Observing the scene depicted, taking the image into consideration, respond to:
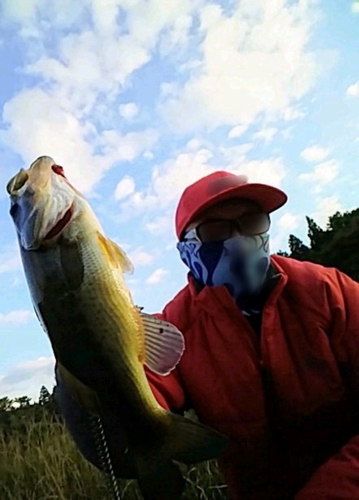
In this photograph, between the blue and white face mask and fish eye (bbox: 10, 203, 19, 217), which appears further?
the blue and white face mask

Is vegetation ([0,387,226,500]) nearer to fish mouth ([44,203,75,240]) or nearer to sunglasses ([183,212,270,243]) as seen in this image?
sunglasses ([183,212,270,243])

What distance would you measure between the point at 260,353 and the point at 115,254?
1.36 m

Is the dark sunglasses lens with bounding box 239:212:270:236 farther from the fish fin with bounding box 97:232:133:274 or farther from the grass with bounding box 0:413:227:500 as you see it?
the grass with bounding box 0:413:227:500

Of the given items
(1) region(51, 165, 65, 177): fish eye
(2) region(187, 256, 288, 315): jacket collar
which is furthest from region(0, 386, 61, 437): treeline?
(1) region(51, 165, 65, 177): fish eye

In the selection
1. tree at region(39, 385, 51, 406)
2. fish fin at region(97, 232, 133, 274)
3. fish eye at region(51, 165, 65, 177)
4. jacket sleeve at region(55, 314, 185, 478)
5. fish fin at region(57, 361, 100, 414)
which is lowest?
jacket sleeve at region(55, 314, 185, 478)

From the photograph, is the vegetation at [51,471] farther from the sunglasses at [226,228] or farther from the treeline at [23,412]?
the sunglasses at [226,228]

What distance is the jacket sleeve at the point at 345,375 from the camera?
9.06 feet

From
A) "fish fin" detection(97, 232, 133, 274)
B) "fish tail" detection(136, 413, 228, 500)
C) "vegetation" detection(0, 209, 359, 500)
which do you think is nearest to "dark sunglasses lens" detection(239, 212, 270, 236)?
"fish tail" detection(136, 413, 228, 500)

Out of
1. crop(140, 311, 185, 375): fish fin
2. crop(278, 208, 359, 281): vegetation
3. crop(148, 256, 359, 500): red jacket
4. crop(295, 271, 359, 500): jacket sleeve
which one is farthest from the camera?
crop(278, 208, 359, 281): vegetation

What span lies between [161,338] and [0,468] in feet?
14.0

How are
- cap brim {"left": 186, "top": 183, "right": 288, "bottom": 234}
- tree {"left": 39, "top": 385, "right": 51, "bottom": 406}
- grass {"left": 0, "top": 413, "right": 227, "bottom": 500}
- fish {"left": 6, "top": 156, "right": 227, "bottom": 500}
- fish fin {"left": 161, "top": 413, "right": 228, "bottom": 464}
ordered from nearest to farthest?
fish {"left": 6, "top": 156, "right": 227, "bottom": 500} < fish fin {"left": 161, "top": 413, "right": 228, "bottom": 464} < cap brim {"left": 186, "top": 183, "right": 288, "bottom": 234} < grass {"left": 0, "top": 413, "right": 227, "bottom": 500} < tree {"left": 39, "top": 385, "right": 51, "bottom": 406}

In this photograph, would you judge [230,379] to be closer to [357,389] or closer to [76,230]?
[357,389]

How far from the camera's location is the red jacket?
10.5ft

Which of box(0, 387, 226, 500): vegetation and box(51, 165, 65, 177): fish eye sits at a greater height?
box(51, 165, 65, 177): fish eye
